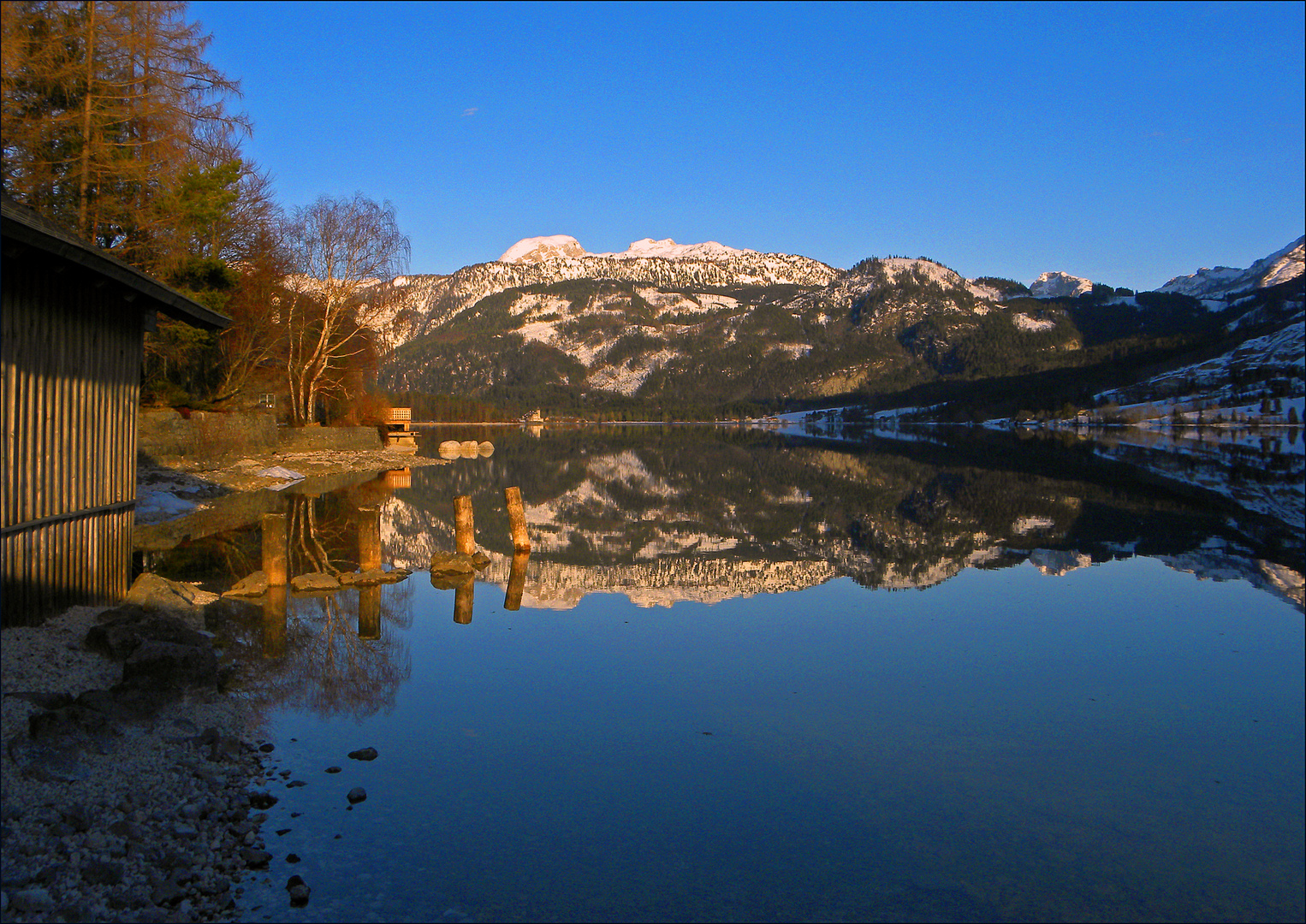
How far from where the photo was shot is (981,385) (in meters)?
173

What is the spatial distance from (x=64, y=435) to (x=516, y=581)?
670 centimetres

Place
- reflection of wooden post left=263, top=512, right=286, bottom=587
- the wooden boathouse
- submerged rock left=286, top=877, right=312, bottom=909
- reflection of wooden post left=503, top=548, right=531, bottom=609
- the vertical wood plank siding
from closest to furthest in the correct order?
submerged rock left=286, top=877, right=312, bottom=909 → the wooden boathouse → the vertical wood plank siding → reflection of wooden post left=263, top=512, right=286, bottom=587 → reflection of wooden post left=503, top=548, right=531, bottom=609

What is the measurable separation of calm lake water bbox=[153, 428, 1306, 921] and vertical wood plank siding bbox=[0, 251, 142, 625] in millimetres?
1550

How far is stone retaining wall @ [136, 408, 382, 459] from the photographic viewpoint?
1062 inches

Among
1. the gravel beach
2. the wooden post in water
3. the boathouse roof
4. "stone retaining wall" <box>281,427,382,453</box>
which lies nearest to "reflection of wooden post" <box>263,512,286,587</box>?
the wooden post in water

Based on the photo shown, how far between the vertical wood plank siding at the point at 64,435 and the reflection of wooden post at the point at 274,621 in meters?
1.67

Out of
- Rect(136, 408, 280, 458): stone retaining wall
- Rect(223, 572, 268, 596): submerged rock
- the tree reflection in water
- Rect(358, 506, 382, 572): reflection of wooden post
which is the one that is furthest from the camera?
Rect(136, 408, 280, 458): stone retaining wall

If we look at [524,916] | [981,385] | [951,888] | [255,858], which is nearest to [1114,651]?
[951,888]

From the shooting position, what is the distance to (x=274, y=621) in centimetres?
1113

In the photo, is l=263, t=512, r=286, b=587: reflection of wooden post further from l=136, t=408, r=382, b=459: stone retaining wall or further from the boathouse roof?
l=136, t=408, r=382, b=459: stone retaining wall

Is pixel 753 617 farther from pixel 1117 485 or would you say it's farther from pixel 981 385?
pixel 981 385

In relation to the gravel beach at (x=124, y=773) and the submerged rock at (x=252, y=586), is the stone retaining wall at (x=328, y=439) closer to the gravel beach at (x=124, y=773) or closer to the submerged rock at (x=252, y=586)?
the submerged rock at (x=252, y=586)

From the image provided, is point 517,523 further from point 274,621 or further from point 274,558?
point 274,621

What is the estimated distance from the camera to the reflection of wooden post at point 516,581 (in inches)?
533
